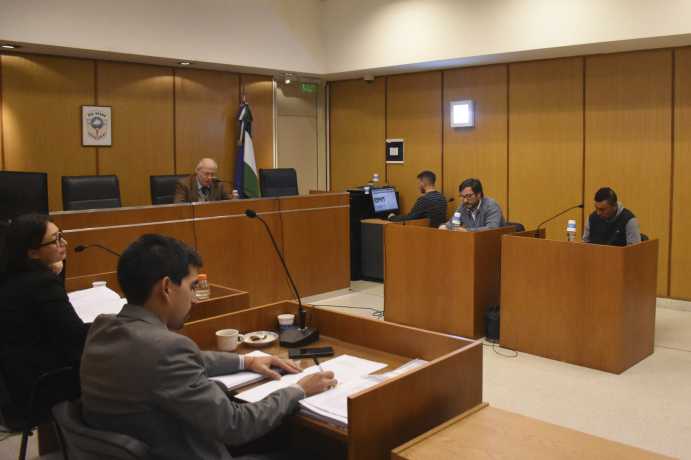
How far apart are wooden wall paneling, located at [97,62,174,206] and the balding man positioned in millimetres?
1381

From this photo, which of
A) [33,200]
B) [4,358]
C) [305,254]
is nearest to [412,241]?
[305,254]

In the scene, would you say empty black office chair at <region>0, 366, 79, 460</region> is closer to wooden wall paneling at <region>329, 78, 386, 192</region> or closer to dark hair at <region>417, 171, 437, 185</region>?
dark hair at <region>417, 171, 437, 185</region>

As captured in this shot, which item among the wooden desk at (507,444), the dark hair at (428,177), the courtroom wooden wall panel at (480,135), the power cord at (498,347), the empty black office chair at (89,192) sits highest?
the courtroom wooden wall panel at (480,135)

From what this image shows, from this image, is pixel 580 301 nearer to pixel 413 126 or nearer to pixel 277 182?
pixel 277 182

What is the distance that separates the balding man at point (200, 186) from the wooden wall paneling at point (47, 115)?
58.7 inches

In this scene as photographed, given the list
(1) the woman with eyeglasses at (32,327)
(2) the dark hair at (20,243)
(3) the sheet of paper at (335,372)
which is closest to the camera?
(3) the sheet of paper at (335,372)

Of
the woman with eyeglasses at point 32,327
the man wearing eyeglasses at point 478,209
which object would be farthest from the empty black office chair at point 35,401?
the man wearing eyeglasses at point 478,209

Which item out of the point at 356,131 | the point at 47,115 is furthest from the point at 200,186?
the point at 356,131

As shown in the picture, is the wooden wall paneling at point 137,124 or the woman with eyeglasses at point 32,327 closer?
the woman with eyeglasses at point 32,327

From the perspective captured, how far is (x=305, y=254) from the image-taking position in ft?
21.1

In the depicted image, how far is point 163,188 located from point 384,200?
2.98 meters

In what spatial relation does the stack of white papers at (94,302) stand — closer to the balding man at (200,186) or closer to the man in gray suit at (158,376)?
the man in gray suit at (158,376)

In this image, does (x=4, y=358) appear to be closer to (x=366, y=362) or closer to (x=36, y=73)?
(x=366, y=362)

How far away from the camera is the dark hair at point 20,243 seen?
9.05ft
